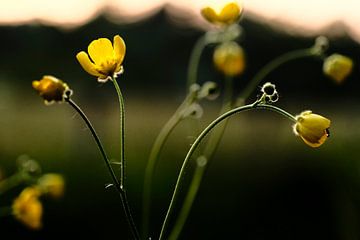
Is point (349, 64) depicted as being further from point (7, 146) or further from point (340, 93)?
point (340, 93)

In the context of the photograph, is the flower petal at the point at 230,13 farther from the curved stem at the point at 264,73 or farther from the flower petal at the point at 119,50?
the flower petal at the point at 119,50

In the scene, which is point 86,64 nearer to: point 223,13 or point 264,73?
point 223,13

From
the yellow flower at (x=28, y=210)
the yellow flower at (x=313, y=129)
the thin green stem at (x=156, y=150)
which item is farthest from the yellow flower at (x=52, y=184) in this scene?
the yellow flower at (x=313, y=129)

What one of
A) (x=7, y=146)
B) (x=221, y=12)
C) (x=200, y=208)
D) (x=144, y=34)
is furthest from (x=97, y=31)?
(x=221, y=12)

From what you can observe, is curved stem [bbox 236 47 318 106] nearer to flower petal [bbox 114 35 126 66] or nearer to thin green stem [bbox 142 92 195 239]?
thin green stem [bbox 142 92 195 239]

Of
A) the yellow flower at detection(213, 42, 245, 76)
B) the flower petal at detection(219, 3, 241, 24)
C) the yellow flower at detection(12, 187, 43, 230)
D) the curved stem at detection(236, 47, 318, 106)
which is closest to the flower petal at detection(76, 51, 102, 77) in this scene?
the curved stem at detection(236, 47, 318, 106)
